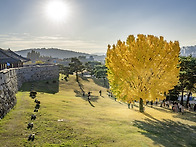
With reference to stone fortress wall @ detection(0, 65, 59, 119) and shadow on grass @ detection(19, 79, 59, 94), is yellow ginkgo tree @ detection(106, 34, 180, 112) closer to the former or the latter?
stone fortress wall @ detection(0, 65, 59, 119)

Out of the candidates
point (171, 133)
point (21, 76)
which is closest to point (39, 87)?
point (21, 76)

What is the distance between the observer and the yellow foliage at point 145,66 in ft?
69.4

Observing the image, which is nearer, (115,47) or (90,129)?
(90,129)

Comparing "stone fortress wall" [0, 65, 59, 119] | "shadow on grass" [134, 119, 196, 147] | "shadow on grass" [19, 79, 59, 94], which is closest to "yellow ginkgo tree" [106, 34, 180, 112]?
"shadow on grass" [134, 119, 196, 147]

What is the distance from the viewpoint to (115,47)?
2281 centimetres

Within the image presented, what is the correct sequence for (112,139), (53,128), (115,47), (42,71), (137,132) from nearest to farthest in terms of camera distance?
(112,139) < (53,128) < (137,132) < (115,47) < (42,71)

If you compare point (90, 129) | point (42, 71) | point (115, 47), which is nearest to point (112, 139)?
point (90, 129)

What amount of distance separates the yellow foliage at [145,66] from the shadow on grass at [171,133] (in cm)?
385

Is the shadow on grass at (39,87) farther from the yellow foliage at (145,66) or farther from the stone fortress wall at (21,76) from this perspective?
the yellow foliage at (145,66)

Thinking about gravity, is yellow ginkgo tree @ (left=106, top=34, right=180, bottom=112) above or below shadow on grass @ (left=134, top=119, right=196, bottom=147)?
above

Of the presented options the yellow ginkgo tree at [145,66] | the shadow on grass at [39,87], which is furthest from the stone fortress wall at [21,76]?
the yellow ginkgo tree at [145,66]

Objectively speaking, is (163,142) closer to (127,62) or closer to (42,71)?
(127,62)

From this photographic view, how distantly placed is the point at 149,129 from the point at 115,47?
11.7m

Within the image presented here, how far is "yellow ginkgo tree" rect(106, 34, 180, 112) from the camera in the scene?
69.4 feet
